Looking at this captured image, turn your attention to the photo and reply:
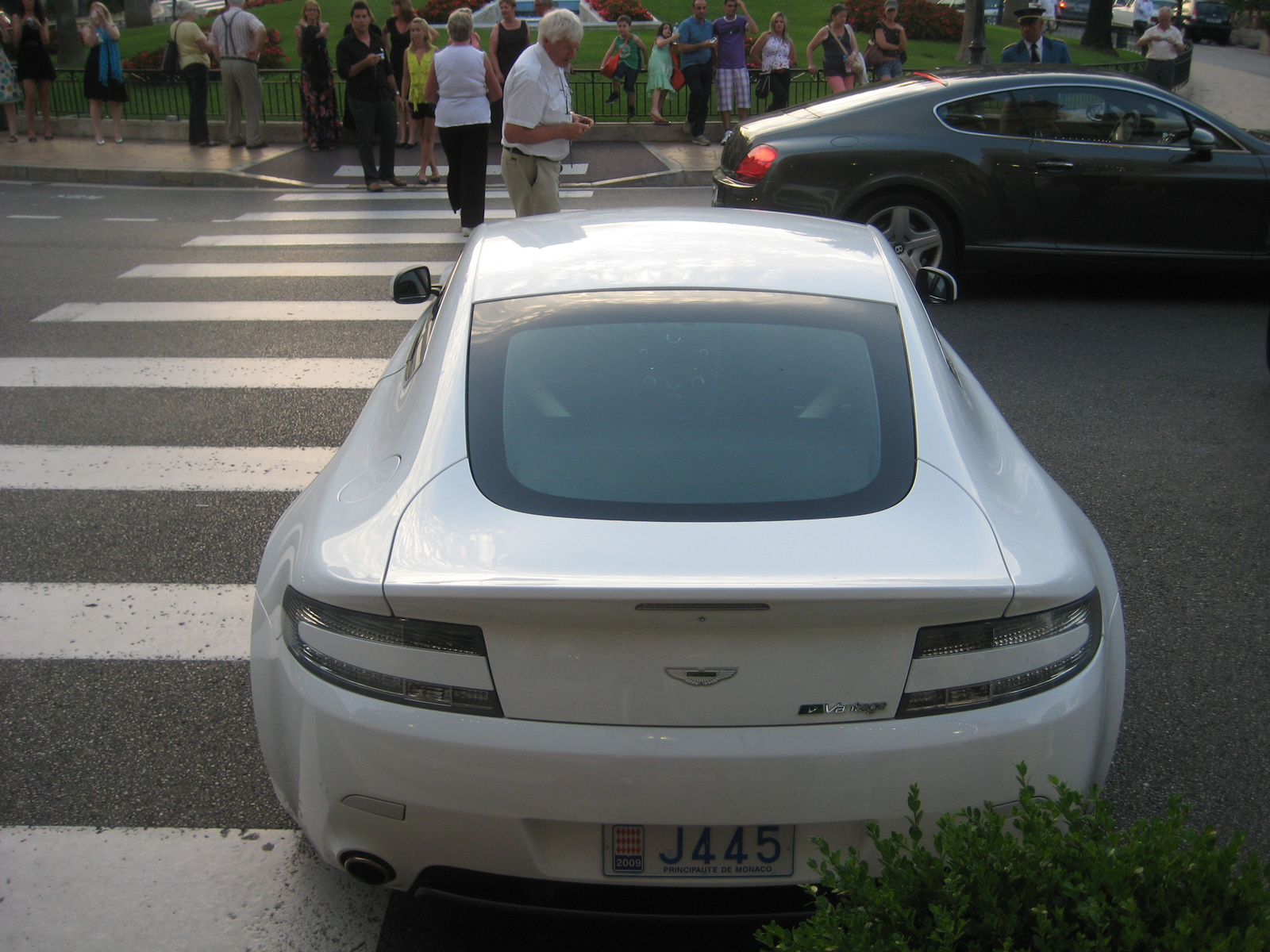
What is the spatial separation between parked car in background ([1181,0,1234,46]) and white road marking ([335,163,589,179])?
150 ft

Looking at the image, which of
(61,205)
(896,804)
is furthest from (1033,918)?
(61,205)

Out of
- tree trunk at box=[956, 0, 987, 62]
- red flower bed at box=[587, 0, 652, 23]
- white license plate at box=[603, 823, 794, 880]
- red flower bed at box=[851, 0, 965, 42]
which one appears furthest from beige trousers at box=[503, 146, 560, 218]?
red flower bed at box=[851, 0, 965, 42]

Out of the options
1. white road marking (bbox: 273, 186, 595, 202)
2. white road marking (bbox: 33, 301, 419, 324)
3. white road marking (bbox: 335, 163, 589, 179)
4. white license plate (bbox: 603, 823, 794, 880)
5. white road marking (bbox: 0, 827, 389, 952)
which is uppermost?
white road marking (bbox: 335, 163, 589, 179)

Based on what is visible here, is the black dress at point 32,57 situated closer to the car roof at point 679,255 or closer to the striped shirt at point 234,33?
the striped shirt at point 234,33

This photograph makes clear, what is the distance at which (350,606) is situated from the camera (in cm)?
235

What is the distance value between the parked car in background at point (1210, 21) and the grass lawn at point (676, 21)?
54.4 feet

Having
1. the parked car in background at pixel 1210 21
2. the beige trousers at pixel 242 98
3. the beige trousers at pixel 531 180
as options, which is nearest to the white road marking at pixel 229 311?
the beige trousers at pixel 531 180

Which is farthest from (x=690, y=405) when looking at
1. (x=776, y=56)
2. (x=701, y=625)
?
(x=776, y=56)

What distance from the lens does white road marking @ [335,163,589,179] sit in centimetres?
1539

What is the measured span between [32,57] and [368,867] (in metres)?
17.9

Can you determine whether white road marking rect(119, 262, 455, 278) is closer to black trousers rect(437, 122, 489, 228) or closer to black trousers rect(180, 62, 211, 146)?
black trousers rect(437, 122, 489, 228)

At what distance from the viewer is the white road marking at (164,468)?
563cm

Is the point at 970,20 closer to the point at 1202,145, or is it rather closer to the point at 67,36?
the point at 1202,145

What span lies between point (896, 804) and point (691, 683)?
0.45 meters
